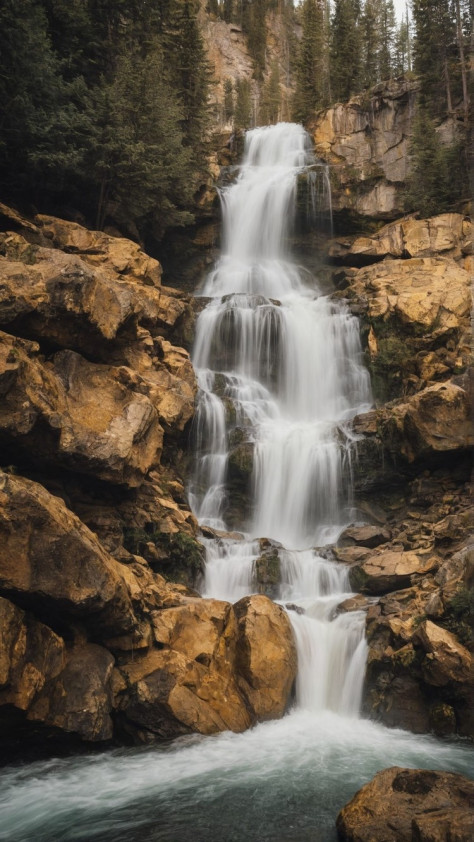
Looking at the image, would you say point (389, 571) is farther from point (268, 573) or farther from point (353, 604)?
point (268, 573)

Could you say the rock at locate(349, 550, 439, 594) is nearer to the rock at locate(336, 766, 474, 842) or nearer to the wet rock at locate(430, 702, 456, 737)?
the wet rock at locate(430, 702, 456, 737)

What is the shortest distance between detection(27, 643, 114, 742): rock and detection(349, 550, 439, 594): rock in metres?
6.42

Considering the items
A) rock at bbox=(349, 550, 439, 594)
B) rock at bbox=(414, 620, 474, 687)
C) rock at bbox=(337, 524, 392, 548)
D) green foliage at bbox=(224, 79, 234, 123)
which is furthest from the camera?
green foliage at bbox=(224, 79, 234, 123)

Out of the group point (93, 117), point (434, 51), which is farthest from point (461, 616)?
point (434, 51)

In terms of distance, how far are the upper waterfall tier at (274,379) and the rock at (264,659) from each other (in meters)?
5.61

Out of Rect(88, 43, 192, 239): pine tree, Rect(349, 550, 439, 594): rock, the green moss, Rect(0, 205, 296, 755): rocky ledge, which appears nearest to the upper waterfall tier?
Rect(0, 205, 296, 755): rocky ledge

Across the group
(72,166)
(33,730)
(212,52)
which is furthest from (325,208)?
(212,52)

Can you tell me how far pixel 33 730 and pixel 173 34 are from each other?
33.5 meters

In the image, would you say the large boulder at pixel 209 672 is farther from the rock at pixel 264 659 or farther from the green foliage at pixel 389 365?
the green foliage at pixel 389 365

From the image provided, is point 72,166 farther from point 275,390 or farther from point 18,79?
point 275,390

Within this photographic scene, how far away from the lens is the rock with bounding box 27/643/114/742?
894cm

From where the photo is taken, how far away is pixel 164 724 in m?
9.92

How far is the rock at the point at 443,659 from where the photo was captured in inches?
397

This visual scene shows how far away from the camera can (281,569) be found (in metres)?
14.6
